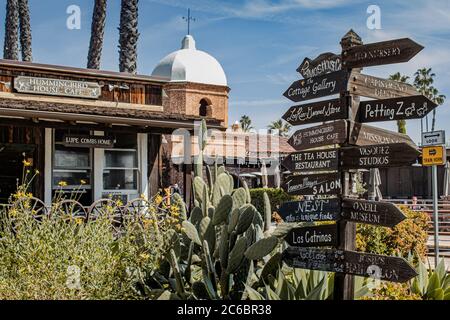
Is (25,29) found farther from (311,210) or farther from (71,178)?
(311,210)

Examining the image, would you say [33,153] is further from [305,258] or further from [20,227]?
[305,258]

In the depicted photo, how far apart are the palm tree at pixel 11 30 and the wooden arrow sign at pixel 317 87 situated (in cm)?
2568

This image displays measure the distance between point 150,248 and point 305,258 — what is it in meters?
1.72

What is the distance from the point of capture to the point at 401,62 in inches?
193

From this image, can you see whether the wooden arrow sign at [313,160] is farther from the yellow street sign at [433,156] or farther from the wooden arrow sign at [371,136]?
the yellow street sign at [433,156]

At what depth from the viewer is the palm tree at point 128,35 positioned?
20125mm

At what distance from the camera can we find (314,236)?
5148 millimetres

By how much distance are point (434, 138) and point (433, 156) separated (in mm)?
364

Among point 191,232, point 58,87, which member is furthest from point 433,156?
point 58,87

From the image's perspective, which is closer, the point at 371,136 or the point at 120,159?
the point at 371,136

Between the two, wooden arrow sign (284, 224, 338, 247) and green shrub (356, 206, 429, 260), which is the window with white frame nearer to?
green shrub (356, 206, 429, 260)

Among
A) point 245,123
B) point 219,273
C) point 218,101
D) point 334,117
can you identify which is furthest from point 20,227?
point 245,123

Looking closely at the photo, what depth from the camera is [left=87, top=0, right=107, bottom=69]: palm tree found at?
2134 centimetres

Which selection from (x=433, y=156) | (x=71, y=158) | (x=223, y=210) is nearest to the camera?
(x=223, y=210)
